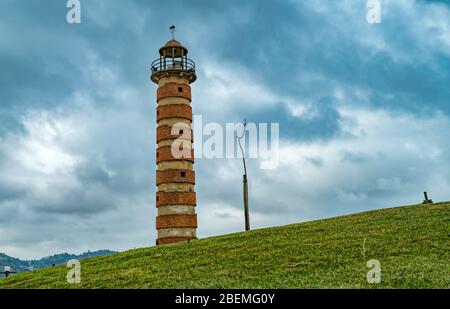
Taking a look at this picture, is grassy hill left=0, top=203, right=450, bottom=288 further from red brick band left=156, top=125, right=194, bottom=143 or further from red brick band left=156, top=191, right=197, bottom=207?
red brick band left=156, top=125, right=194, bottom=143

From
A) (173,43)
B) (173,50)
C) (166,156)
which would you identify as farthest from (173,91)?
(166,156)

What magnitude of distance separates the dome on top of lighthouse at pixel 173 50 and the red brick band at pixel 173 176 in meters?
12.6

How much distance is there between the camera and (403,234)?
27906 mm

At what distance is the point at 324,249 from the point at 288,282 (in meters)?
7.25

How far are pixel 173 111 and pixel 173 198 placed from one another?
8.32 meters

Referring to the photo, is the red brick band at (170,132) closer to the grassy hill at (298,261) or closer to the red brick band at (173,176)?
the red brick band at (173,176)

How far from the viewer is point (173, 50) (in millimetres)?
54219

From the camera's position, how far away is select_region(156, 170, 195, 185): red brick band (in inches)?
1925

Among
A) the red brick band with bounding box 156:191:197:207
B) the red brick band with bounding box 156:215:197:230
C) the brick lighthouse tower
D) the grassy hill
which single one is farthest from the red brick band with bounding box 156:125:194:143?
the grassy hill

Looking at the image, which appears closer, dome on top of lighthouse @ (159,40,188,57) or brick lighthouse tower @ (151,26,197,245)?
brick lighthouse tower @ (151,26,197,245)

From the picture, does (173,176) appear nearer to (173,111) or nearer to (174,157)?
(174,157)

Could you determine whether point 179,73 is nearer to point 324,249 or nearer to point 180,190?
point 180,190

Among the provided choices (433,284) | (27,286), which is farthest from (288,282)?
(27,286)

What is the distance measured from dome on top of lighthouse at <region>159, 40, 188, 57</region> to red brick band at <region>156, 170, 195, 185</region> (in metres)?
12.6
